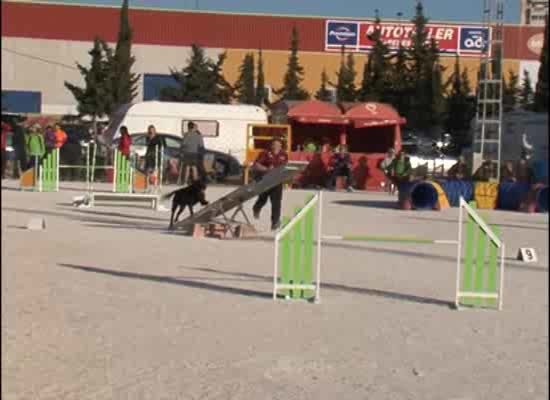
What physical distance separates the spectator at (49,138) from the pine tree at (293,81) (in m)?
3.93

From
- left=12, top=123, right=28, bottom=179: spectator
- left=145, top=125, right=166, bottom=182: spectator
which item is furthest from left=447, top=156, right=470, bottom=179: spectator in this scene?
left=145, top=125, right=166, bottom=182: spectator

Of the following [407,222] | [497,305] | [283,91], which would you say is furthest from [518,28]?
[283,91]

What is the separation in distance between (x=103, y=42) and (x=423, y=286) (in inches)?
131

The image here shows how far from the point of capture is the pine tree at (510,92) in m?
2.77

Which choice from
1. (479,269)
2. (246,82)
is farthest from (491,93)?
(246,82)

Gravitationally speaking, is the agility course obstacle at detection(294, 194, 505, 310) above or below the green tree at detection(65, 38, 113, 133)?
below

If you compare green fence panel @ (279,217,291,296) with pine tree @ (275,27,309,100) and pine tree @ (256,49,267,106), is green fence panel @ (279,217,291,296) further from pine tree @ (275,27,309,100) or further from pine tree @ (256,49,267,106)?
pine tree @ (256,49,267,106)

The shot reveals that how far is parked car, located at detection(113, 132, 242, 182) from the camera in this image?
1527cm

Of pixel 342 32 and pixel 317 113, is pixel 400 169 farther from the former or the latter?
pixel 342 32

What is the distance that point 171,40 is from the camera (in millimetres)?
9625

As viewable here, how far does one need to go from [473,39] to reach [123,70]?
3520 mm

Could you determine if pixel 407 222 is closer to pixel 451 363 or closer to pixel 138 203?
pixel 138 203

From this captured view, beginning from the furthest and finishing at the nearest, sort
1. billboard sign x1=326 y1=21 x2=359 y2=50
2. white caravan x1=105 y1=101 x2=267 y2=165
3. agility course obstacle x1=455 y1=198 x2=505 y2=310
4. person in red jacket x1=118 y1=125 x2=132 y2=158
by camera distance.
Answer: white caravan x1=105 y1=101 x2=267 y2=165 → person in red jacket x1=118 y1=125 x2=132 y2=158 → agility course obstacle x1=455 y1=198 x2=505 y2=310 → billboard sign x1=326 y1=21 x2=359 y2=50

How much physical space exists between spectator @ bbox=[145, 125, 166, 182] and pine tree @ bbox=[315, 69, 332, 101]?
7.62ft
